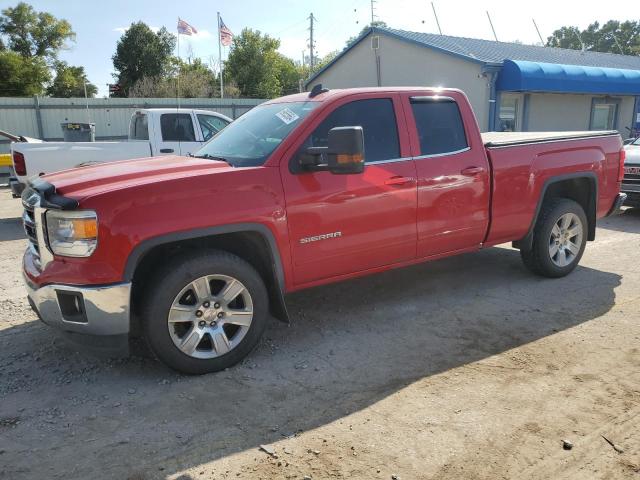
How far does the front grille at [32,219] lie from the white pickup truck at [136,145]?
5351 millimetres

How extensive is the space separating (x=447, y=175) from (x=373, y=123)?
0.81 metres

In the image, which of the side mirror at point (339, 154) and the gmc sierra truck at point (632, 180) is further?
the gmc sierra truck at point (632, 180)

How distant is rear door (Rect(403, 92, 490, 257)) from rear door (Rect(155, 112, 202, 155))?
19.8 ft

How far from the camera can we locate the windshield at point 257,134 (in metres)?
4.07

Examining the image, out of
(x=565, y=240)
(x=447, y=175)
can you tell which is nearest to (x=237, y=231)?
(x=447, y=175)

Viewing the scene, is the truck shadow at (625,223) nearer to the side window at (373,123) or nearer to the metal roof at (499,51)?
the side window at (373,123)

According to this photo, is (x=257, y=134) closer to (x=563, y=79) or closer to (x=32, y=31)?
(x=563, y=79)

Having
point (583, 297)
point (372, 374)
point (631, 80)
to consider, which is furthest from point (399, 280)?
point (631, 80)

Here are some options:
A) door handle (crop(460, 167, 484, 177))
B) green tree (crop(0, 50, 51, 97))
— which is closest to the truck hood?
door handle (crop(460, 167, 484, 177))

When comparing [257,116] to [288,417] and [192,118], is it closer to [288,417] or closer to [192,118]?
[288,417]

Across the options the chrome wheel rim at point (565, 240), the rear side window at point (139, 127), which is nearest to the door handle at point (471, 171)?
the chrome wheel rim at point (565, 240)

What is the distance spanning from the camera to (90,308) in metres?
3.31

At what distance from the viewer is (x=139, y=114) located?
10.4m

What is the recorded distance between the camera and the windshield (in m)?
4.07
